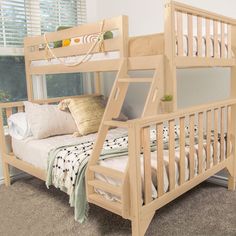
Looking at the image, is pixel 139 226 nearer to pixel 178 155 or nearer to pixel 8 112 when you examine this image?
pixel 178 155

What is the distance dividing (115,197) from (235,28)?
1583 mm

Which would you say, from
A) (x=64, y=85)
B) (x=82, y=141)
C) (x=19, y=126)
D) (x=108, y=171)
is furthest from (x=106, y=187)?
(x=64, y=85)

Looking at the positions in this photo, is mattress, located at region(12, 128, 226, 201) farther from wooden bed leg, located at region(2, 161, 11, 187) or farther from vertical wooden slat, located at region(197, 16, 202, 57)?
vertical wooden slat, located at region(197, 16, 202, 57)

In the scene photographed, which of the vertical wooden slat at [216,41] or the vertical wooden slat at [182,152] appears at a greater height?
the vertical wooden slat at [216,41]

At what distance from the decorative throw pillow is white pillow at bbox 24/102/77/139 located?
65 millimetres

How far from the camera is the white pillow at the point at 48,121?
265cm

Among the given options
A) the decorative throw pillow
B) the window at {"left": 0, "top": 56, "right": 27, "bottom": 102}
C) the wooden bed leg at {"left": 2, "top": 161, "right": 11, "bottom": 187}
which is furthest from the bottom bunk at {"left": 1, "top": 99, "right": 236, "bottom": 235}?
the window at {"left": 0, "top": 56, "right": 27, "bottom": 102}

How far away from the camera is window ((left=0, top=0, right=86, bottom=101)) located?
305 cm

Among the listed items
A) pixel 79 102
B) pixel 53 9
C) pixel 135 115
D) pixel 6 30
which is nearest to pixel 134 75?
pixel 135 115

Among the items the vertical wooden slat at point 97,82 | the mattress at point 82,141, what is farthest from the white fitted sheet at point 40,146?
the vertical wooden slat at point 97,82

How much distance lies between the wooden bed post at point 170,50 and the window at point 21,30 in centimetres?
186

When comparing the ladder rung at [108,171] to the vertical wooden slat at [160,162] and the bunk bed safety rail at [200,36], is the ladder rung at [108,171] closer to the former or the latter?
the vertical wooden slat at [160,162]

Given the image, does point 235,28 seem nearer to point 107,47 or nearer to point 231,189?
point 107,47

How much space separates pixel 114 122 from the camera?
1751mm
